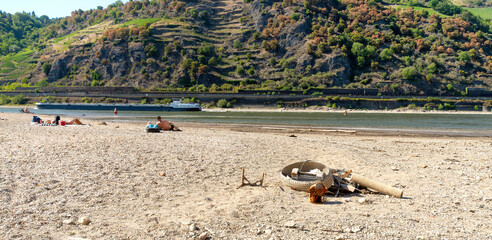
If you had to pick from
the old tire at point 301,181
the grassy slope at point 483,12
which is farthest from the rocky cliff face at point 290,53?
the old tire at point 301,181

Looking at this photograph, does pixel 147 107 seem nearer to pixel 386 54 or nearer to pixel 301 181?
pixel 301 181

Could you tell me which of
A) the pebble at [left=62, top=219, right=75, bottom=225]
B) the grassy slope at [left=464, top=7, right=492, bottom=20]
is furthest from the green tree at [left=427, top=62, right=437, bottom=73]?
the pebble at [left=62, top=219, right=75, bottom=225]

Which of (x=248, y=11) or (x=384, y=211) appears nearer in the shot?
(x=384, y=211)

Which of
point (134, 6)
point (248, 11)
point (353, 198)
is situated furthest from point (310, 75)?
point (134, 6)

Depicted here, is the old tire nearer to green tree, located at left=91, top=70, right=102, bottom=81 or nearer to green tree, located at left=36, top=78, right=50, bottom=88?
green tree, located at left=91, top=70, right=102, bottom=81

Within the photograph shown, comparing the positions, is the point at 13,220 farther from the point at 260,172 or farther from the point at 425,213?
the point at 425,213

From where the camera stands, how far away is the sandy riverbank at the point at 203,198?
21.2ft

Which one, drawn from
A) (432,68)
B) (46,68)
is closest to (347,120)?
(432,68)

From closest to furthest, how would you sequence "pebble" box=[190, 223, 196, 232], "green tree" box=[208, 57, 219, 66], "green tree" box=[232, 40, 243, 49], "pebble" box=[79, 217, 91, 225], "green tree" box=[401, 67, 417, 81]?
1. "pebble" box=[190, 223, 196, 232]
2. "pebble" box=[79, 217, 91, 225]
3. "green tree" box=[401, 67, 417, 81]
4. "green tree" box=[208, 57, 219, 66]
5. "green tree" box=[232, 40, 243, 49]

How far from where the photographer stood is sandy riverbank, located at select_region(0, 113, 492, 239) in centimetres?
646

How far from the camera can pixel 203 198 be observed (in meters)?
8.55

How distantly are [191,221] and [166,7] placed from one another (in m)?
146

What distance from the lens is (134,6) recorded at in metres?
155

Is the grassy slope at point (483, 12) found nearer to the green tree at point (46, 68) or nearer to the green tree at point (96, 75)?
the green tree at point (96, 75)
